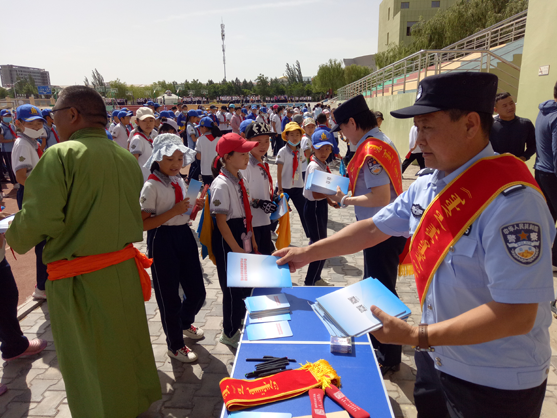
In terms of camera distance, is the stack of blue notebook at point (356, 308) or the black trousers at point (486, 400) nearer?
the black trousers at point (486, 400)

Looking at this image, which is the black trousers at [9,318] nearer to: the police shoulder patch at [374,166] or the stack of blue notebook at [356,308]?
the stack of blue notebook at [356,308]

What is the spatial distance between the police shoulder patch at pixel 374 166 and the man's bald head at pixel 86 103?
6.54ft

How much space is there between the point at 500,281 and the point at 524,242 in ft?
0.49

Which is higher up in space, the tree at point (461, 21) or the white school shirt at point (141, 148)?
the tree at point (461, 21)

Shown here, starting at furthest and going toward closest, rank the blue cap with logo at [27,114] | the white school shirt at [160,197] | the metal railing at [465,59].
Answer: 1. the metal railing at [465,59]
2. the blue cap with logo at [27,114]
3. the white school shirt at [160,197]

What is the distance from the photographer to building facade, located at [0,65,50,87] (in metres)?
148

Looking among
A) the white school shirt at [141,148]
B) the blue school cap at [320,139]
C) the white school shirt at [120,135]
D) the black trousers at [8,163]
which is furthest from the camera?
the black trousers at [8,163]

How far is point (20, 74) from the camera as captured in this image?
160 meters

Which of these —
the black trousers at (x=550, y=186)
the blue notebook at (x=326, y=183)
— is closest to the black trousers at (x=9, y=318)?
the blue notebook at (x=326, y=183)

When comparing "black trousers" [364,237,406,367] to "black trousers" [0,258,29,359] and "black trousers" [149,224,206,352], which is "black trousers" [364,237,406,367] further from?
"black trousers" [0,258,29,359]

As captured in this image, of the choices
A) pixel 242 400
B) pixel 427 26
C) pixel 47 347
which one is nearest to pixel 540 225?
pixel 242 400

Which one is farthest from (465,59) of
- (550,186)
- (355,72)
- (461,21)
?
(355,72)

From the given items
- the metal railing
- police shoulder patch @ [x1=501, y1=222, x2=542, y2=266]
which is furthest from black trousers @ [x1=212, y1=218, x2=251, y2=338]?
the metal railing

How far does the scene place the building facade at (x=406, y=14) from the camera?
146 ft
